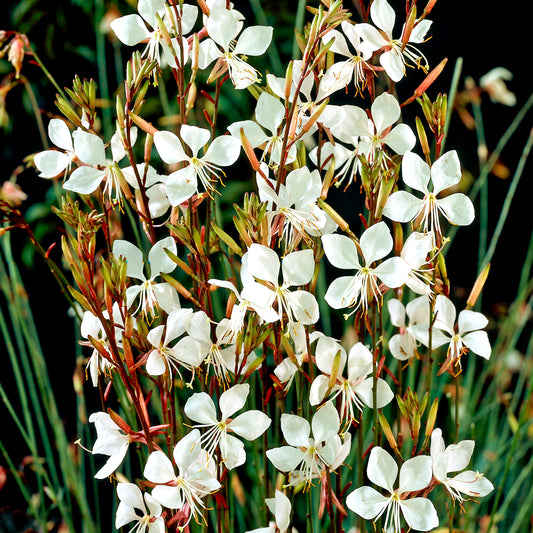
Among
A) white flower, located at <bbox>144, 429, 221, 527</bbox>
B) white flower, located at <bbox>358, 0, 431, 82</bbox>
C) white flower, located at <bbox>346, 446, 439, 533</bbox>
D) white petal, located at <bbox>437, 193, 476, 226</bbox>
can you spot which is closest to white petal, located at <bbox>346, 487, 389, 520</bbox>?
white flower, located at <bbox>346, 446, 439, 533</bbox>

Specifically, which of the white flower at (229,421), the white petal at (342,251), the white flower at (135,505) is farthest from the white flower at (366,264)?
the white flower at (135,505)

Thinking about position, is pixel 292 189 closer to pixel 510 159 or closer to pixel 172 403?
pixel 172 403

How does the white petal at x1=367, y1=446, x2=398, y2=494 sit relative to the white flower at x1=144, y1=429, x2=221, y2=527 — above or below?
below

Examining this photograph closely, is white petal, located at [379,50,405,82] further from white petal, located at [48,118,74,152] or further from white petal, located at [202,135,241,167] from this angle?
white petal, located at [48,118,74,152]

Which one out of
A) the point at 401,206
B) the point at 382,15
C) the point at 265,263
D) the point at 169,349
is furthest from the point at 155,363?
the point at 382,15

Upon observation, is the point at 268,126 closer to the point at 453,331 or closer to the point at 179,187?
the point at 179,187

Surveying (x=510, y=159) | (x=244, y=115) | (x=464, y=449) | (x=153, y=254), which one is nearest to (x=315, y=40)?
(x=153, y=254)
